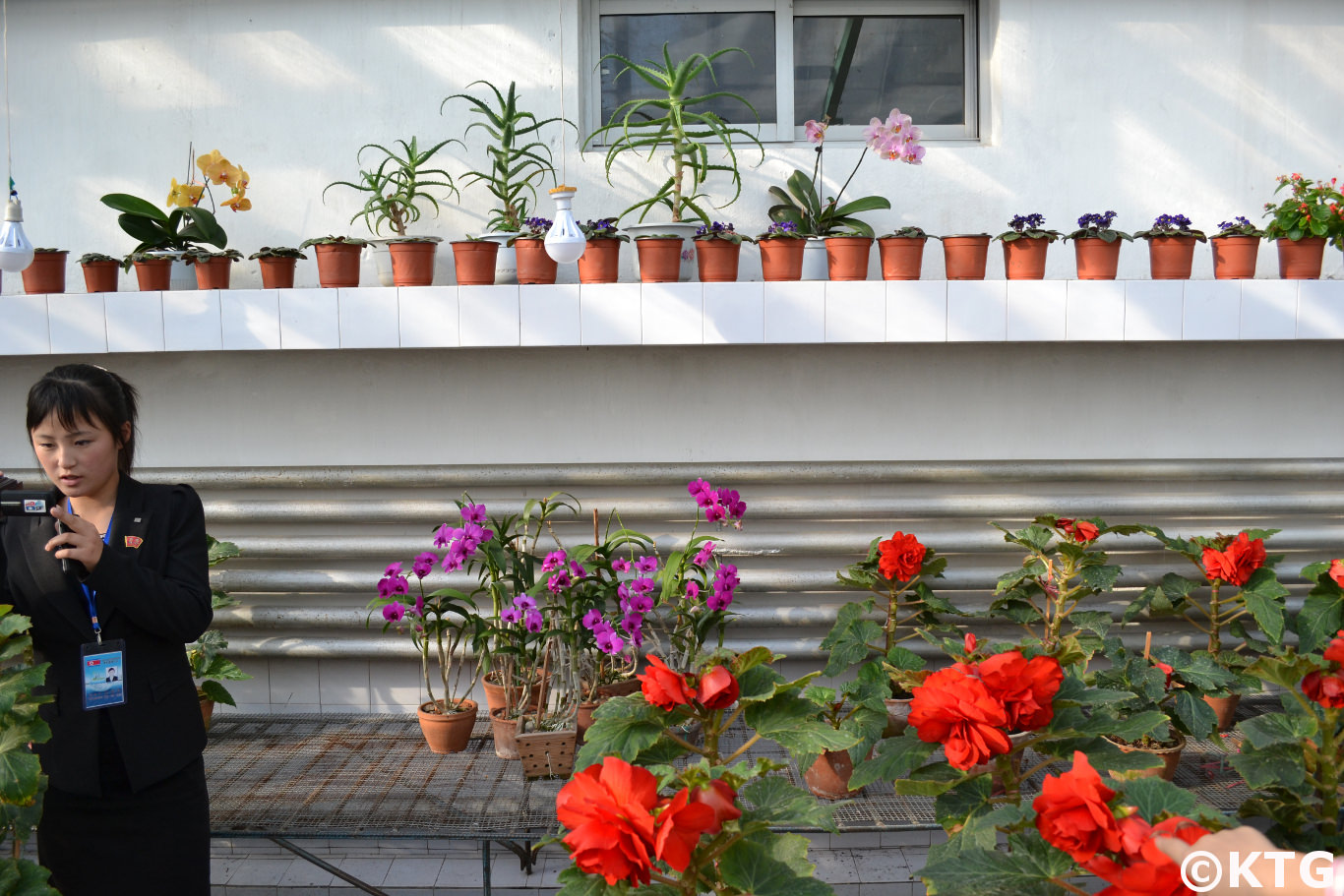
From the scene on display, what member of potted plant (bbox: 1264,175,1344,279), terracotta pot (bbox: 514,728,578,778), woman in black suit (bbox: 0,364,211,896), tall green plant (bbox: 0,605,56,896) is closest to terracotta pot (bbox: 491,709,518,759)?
terracotta pot (bbox: 514,728,578,778)

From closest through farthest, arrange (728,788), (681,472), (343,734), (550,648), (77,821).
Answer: (728,788), (77,821), (550,648), (343,734), (681,472)

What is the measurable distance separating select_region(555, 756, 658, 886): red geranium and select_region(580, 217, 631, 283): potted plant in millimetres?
2295

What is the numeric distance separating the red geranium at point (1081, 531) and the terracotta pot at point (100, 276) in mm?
3148

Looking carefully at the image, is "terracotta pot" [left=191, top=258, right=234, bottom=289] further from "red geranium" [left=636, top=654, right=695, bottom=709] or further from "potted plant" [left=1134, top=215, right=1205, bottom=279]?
"potted plant" [left=1134, top=215, right=1205, bottom=279]

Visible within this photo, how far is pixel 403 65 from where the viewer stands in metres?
3.32

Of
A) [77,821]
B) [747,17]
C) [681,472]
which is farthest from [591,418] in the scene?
[77,821]

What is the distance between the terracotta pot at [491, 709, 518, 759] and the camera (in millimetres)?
2779

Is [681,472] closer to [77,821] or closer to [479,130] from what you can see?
[479,130]

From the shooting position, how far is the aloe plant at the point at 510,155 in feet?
10.4

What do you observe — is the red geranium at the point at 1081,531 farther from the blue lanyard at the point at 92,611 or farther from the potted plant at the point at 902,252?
the blue lanyard at the point at 92,611

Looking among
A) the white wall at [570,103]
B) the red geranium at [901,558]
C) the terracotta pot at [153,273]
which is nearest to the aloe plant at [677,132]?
the white wall at [570,103]

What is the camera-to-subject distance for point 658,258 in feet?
10.1

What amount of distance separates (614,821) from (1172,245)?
9.49ft

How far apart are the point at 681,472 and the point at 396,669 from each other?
1.21 meters
